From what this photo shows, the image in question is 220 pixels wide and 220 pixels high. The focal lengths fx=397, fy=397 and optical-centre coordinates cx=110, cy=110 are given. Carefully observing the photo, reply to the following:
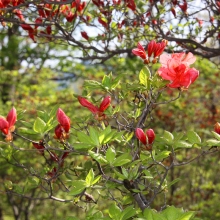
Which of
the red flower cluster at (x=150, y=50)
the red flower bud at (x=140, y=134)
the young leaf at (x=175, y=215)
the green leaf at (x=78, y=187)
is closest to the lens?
the young leaf at (x=175, y=215)

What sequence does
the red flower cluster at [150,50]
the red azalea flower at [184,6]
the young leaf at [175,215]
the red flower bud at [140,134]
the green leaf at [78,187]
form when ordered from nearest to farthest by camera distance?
the young leaf at [175,215] → the green leaf at [78,187] → the red flower bud at [140,134] → the red flower cluster at [150,50] → the red azalea flower at [184,6]

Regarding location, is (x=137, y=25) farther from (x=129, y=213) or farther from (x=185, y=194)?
(x=185, y=194)

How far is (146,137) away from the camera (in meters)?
1.73

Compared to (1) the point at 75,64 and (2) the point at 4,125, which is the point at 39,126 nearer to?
(2) the point at 4,125

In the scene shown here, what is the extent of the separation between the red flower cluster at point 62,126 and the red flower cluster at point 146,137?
0.30 meters

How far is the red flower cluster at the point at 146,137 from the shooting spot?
67.4 inches

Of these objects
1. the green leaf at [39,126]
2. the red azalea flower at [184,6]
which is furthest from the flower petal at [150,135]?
the red azalea flower at [184,6]

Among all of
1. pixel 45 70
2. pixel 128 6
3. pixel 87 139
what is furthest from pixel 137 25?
pixel 45 70

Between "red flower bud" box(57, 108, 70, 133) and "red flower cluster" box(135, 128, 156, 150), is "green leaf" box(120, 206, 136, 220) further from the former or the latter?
"red flower bud" box(57, 108, 70, 133)

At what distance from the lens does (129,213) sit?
5.51 feet

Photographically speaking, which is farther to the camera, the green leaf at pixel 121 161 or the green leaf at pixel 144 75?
the green leaf at pixel 144 75

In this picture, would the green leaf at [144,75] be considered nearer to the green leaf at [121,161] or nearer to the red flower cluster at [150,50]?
the red flower cluster at [150,50]

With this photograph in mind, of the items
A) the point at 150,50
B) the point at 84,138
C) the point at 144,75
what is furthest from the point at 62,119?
the point at 150,50

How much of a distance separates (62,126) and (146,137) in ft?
1.21
